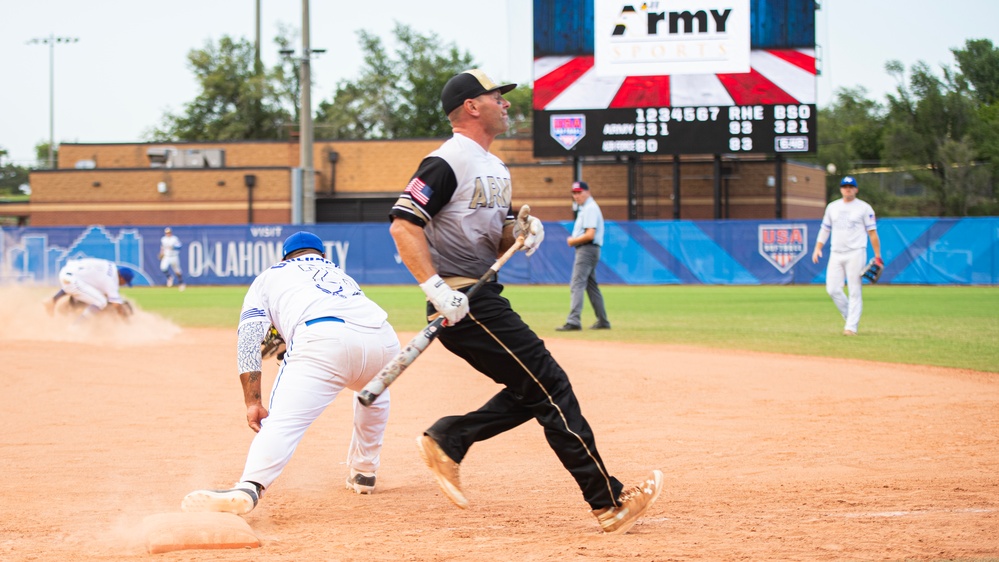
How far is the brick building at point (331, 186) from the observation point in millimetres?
37938

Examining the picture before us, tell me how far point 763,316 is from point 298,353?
44.3 feet

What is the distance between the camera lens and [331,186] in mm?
43188

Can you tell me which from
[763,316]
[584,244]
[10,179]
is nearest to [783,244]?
[763,316]

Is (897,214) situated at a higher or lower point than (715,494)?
higher

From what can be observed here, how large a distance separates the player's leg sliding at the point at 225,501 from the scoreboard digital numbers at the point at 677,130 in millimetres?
25077

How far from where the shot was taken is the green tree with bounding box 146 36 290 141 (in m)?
64.2

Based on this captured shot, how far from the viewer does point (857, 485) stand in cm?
530

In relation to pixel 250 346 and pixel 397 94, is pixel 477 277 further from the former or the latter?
pixel 397 94

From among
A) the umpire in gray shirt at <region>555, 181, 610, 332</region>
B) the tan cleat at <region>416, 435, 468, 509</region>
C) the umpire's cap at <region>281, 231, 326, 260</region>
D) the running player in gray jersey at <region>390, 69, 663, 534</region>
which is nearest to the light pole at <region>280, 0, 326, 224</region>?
the umpire in gray shirt at <region>555, 181, 610, 332</region>

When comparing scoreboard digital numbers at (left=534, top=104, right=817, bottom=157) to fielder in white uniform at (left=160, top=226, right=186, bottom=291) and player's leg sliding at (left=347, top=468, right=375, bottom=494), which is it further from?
player's leg sliding at (left=347, top=468, right=375, bottom=494)

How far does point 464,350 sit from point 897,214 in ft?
181

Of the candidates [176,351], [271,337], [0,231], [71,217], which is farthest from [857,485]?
[71,217]

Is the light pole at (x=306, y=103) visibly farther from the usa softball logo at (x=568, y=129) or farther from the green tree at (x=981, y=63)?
the green tree at (x=981, y=63)

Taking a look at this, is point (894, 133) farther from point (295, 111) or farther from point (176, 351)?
point (176, 351)
